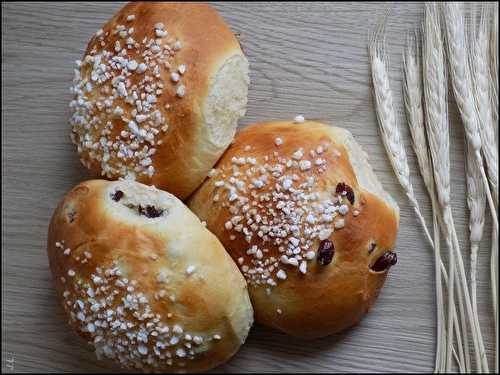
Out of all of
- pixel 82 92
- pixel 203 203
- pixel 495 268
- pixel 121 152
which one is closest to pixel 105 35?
pixel 82 92

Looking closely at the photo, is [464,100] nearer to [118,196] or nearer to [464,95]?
[464,95]

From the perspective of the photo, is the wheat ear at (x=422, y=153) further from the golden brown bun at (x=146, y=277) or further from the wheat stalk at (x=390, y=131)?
the golden brown bun at (x=146, y=277)

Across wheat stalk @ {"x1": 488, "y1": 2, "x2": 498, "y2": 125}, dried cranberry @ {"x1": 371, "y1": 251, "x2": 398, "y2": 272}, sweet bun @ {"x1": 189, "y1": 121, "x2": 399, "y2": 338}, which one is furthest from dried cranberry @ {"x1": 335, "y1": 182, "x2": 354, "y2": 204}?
wheat stalk @ {"x1": 488, "y1": 2, "x2": 498, "y2": 125}

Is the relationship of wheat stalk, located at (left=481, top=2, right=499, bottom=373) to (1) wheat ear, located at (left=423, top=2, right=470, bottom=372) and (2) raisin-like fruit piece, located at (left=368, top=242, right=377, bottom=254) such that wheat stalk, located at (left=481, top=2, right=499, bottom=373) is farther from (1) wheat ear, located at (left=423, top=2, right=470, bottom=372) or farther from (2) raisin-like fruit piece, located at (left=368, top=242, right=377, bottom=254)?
(2) raisin-like fruit piece, located at (left=368, top=242, right=377, bottom=254)

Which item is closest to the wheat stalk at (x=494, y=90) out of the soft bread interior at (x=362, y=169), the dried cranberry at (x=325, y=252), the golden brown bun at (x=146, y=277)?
the soft bread interior at (x=362, y=169)

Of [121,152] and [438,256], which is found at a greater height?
[121,152]

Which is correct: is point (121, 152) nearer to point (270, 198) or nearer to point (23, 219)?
point (270, 198)

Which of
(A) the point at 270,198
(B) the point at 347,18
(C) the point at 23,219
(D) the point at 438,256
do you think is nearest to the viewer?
(A) the point at 270,198
